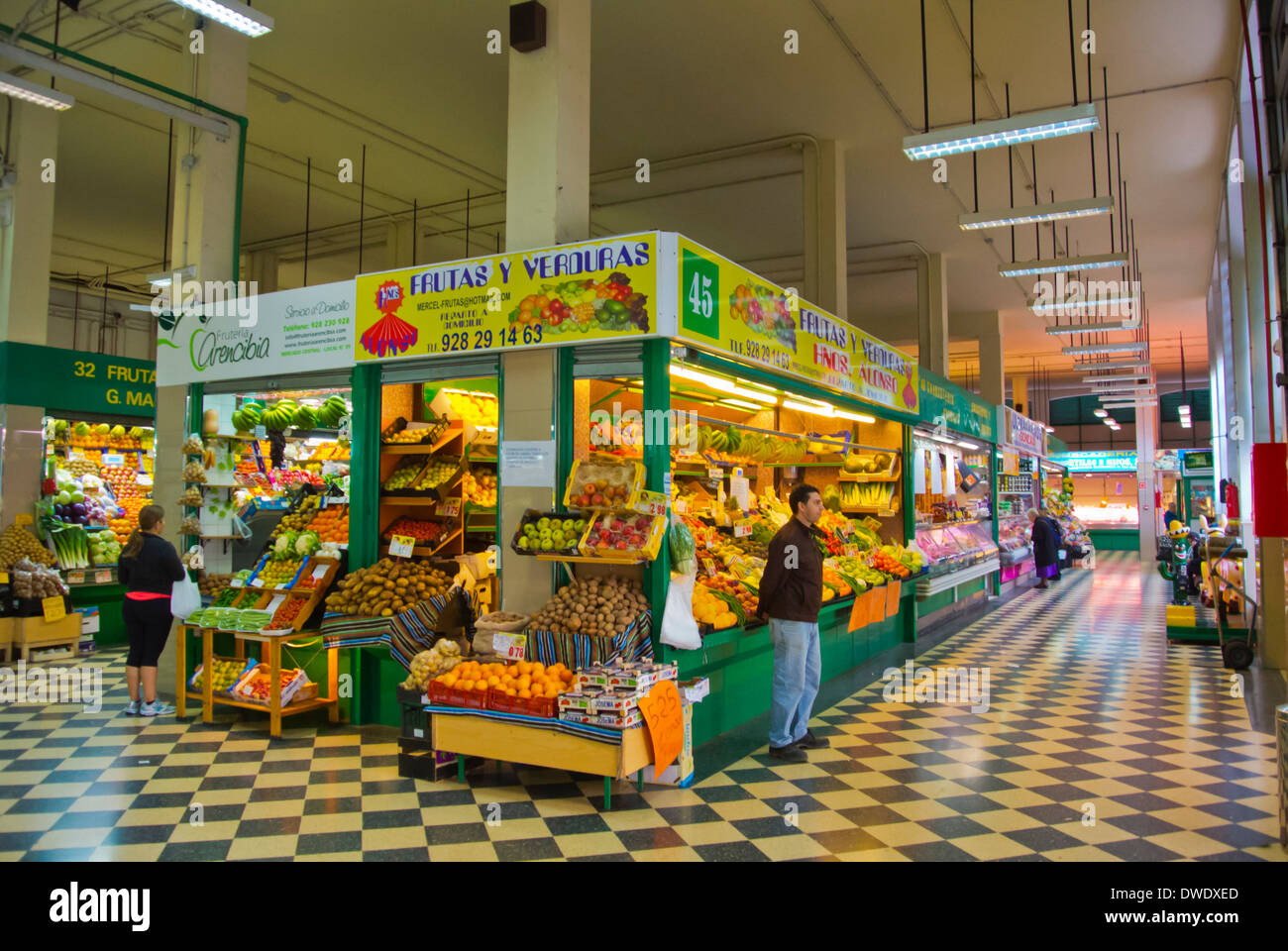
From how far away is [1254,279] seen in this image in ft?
32.2

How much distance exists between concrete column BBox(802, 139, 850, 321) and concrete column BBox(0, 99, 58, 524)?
8.91m

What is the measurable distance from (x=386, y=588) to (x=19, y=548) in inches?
225

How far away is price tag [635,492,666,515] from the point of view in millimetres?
5227

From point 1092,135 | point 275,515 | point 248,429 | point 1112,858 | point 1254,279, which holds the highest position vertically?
point 1092,135

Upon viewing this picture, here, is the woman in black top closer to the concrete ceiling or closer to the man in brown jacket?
the man in brown jacket

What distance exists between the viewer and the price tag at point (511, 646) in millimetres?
5410

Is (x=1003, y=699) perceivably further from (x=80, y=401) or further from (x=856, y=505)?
(x=80, y=401)

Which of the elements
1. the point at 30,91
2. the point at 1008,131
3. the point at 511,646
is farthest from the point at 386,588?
the point at 1008,131

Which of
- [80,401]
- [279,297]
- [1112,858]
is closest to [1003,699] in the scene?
[1112,858]

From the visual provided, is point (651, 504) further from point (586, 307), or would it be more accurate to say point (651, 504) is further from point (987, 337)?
point (987, 337)

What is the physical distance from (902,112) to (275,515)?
27.5ft

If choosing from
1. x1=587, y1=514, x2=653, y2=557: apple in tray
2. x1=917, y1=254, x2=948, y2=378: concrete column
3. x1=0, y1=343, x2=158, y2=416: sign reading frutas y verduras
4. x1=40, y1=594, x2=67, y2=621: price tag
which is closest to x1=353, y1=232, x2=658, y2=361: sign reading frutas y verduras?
x1=587, y1=514, x2=653, y2=557: apple in tray

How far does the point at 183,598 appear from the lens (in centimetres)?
681

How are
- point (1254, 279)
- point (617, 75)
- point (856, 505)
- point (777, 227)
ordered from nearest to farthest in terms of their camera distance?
point (617, 75), point (1254, 279), point (856, 505), point (777, 227)
